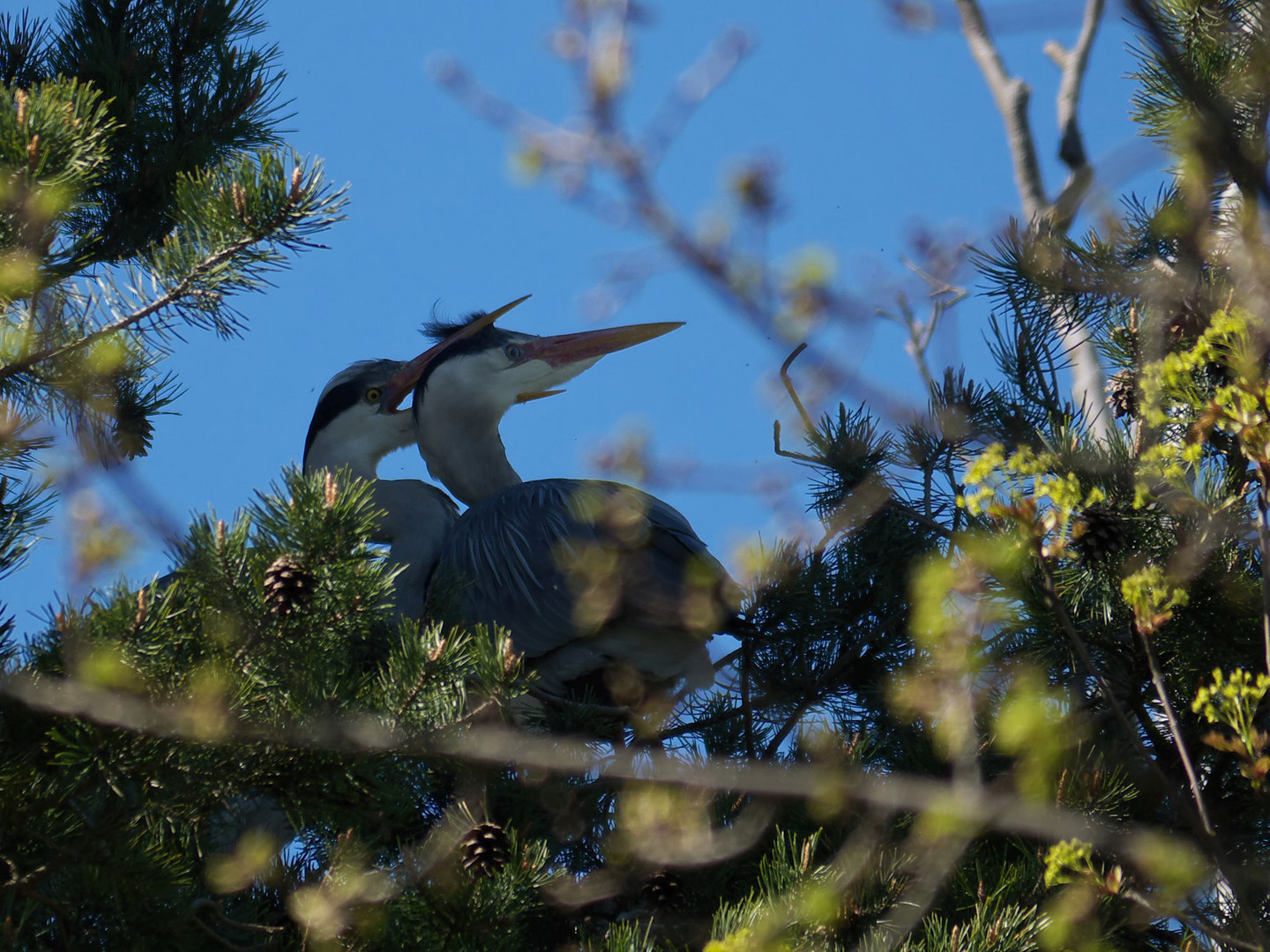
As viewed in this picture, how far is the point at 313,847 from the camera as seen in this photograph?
2033 millimetres

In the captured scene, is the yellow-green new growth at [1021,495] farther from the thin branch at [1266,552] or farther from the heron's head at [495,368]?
the heron's head at [495,368]

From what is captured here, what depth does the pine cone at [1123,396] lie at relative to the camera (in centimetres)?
246

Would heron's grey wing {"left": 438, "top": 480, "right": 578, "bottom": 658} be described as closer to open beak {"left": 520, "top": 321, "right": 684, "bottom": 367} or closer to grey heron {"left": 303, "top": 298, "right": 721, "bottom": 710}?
grey heron {"left": 303, "top": 298, "right": 721, "bottom": 710}

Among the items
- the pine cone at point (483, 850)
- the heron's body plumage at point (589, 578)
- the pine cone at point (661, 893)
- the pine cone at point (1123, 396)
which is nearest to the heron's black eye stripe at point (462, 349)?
the heron's body plumage at point (589, 578)

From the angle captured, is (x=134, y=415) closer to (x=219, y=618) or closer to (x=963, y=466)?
(x=219, y=618)

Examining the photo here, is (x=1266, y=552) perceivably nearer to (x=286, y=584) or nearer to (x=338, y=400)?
(x=286, y=584)

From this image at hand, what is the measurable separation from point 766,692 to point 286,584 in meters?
1.23

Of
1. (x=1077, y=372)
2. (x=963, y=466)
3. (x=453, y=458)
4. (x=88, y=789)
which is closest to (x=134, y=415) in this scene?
(x=88, y=789)

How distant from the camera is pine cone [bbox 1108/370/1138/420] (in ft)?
8.09

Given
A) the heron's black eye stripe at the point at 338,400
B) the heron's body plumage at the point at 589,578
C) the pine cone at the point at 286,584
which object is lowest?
the heron's body plumage at the point at 589,578

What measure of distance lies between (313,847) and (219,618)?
0.57 meters

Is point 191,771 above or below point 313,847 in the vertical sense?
above

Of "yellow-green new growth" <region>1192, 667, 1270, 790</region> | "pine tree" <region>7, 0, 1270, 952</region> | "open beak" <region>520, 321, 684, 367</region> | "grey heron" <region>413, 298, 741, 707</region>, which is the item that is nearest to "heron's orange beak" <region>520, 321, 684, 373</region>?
"open beak" <region>520, 321, 684, 367</region>

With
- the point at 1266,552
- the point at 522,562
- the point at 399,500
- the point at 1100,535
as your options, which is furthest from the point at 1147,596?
the point at 399,500
